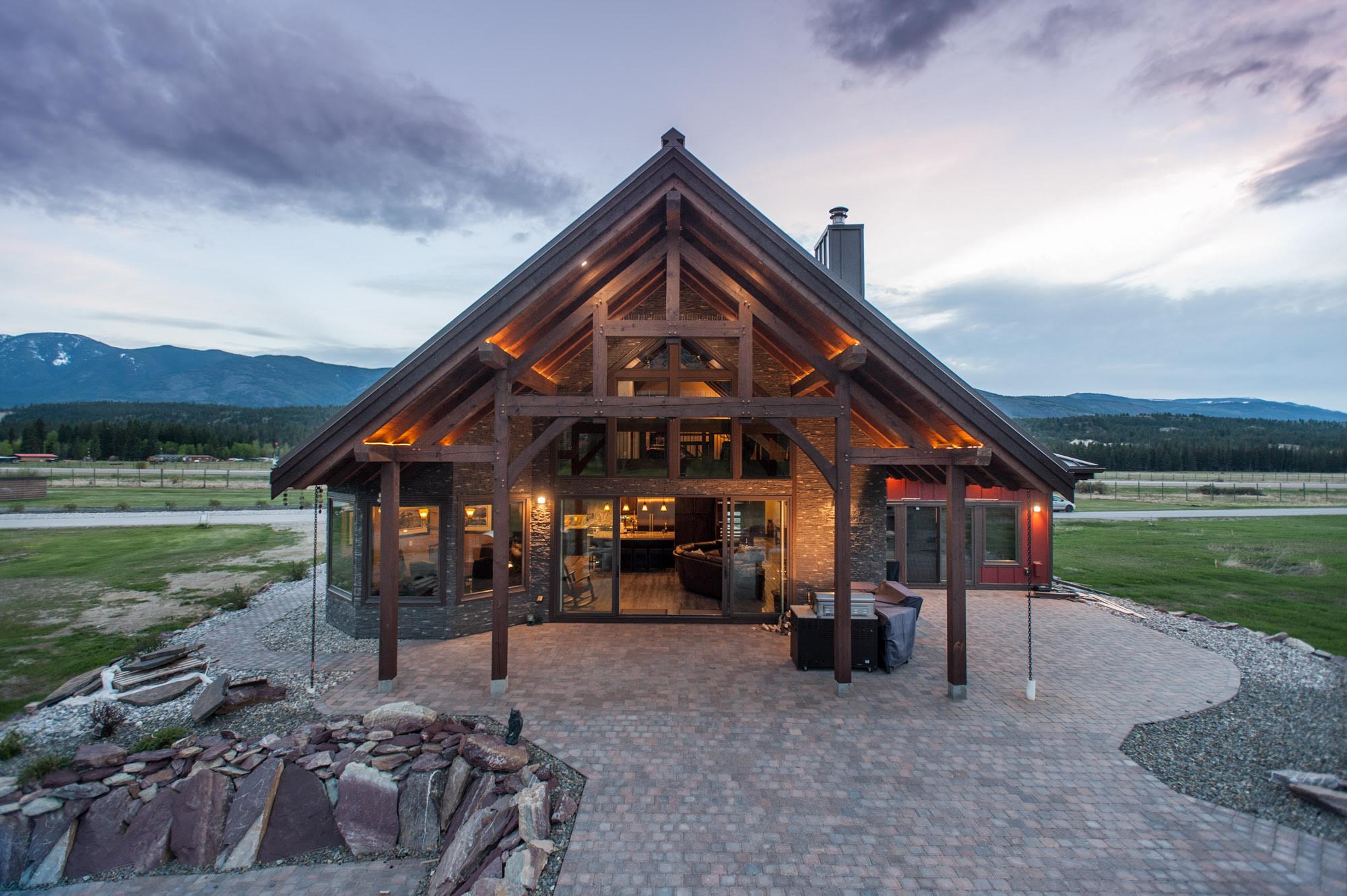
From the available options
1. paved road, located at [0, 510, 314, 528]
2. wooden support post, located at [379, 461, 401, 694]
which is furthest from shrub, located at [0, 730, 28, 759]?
paved road, located at [0, 510, 314, 528]

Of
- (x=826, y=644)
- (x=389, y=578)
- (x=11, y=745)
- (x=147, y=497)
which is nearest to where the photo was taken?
(x=11, y=745)

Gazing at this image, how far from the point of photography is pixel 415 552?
9.09 meters

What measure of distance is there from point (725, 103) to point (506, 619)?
16.3 metres

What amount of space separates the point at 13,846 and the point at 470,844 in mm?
4069

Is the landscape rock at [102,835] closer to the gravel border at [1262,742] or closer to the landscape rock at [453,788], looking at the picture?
the landscape rock at [453,788]

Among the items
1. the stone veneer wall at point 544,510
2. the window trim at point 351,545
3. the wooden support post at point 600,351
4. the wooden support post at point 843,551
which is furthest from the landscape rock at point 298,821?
the wooden support post at point 843,551

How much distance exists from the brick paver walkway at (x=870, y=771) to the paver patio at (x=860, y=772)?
0.8 inches

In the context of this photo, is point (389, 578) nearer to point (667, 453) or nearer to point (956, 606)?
point (667, 453)

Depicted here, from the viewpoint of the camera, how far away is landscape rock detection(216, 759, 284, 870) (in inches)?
181

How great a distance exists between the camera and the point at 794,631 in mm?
7832

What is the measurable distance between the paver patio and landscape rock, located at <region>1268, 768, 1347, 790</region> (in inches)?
29.7

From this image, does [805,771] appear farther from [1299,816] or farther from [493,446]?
[493,446]

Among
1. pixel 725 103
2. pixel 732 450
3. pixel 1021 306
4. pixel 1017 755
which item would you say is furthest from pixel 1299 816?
pixel 1021 306

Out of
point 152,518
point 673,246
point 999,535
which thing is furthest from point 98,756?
point 152,518
